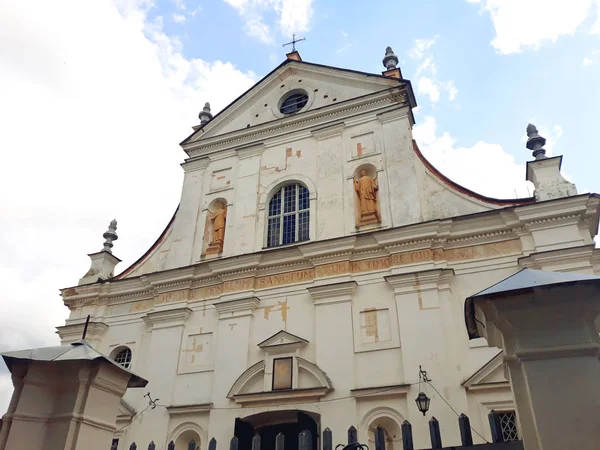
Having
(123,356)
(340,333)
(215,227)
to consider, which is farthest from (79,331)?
(340,333)

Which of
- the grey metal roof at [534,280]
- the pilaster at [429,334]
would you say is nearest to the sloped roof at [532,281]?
the grey metal roof at [534,280]

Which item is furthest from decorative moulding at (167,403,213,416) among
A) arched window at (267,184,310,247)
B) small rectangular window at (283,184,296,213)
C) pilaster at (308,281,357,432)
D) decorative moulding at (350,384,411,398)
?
small rectangular window at (283,184,296,213)

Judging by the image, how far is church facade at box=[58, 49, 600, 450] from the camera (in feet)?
36.5

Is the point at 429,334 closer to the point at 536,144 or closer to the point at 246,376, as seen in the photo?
the point at 246,376

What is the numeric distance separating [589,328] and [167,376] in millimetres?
11392

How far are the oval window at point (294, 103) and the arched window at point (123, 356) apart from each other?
9.12 m

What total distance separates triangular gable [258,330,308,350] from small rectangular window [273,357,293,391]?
35 cm

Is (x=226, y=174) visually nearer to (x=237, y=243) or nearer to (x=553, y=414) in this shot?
(x=237, y=243)

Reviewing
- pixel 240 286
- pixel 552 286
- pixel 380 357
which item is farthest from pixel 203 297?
pixel 552 286

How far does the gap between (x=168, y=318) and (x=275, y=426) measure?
427 cm

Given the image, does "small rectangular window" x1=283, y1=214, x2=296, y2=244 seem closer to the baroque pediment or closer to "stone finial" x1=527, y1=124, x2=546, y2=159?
the baroque pediment

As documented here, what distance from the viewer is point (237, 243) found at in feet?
48.8

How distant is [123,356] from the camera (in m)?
14.7

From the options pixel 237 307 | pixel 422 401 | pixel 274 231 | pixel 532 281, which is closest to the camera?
pixel 532 281
